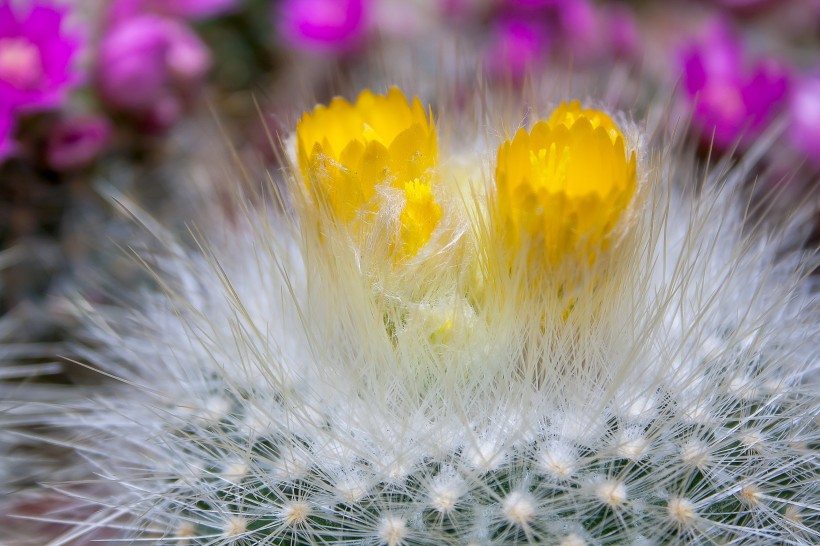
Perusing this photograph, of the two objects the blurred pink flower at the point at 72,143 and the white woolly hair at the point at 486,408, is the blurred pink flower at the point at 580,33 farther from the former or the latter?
the blurred pink flower at the point at 72,143

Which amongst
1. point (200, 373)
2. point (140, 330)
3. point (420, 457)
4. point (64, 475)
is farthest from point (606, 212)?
point (64, 475)

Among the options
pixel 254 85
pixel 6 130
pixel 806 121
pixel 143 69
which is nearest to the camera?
pixel 6 130

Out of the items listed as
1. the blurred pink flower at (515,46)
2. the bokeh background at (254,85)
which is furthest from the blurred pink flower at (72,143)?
the blurred pink flower at (515,46)

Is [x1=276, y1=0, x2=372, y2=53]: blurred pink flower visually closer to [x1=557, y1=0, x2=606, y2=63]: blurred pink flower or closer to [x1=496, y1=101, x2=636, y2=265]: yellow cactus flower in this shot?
[x1=557, y1=0, x2=606, y2=63]: blurred pink flower

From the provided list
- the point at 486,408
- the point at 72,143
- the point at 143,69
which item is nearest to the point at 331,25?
the point at 143,69

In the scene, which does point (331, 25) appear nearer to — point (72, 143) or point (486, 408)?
point (72, 143)

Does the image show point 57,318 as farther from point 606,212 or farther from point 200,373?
point 606,212
